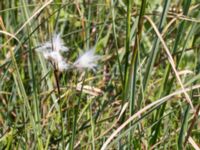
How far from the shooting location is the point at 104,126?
1490 millimetres

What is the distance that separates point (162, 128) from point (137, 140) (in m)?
0.32

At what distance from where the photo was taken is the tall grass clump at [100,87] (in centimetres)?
111

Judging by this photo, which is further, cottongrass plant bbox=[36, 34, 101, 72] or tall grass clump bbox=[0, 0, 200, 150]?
tall grass clump bbox=[0, 0, 200, 150]

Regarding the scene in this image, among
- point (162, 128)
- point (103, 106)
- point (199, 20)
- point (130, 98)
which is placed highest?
point (199, 20)

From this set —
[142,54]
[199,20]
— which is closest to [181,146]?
[199,20]

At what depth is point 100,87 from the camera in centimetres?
173

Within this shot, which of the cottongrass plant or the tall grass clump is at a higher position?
the cottongrass plant

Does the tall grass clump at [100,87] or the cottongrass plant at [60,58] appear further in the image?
the tall grass clump at [100,87]

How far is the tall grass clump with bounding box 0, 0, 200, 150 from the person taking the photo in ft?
3.63

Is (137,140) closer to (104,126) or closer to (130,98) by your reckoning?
(130,98)

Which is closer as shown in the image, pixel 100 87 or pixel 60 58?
pixel 60 58

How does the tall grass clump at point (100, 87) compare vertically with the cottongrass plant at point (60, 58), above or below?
below

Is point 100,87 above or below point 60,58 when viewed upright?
below

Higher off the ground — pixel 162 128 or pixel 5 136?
pixel 5 136
